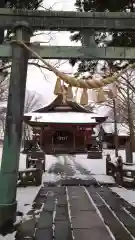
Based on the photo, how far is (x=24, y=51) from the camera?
6383 millimetres

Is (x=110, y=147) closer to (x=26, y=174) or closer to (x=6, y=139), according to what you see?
(x=26, y=174)

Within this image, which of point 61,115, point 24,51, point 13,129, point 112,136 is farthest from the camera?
point 112,136

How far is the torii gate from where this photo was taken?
242 inches

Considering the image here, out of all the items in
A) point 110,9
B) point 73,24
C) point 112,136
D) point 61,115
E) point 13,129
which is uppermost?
point 61,115

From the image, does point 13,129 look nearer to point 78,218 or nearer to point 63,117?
point 78,218

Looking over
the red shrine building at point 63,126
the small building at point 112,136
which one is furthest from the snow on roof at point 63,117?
the small building at point 112,136

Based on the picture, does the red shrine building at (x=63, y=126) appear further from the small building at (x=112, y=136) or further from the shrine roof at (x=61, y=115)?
the small building at (x=112, y=136)

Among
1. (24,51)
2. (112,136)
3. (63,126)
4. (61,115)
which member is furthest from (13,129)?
(112,136)

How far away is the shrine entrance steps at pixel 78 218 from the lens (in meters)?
5.88

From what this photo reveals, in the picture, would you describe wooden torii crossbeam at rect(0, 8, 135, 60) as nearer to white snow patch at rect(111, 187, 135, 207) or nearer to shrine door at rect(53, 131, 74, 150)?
white snow patch at rect(111, 187, 135, 207)

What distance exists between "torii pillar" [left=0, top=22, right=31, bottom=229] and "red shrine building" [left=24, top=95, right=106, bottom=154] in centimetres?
2334

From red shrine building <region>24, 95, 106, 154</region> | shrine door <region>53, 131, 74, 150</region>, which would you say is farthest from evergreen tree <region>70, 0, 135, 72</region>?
shrine door <region>53, 131, 74, 150</region>

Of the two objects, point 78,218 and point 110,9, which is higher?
point 110,9

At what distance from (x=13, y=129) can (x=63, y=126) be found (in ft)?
82.6
